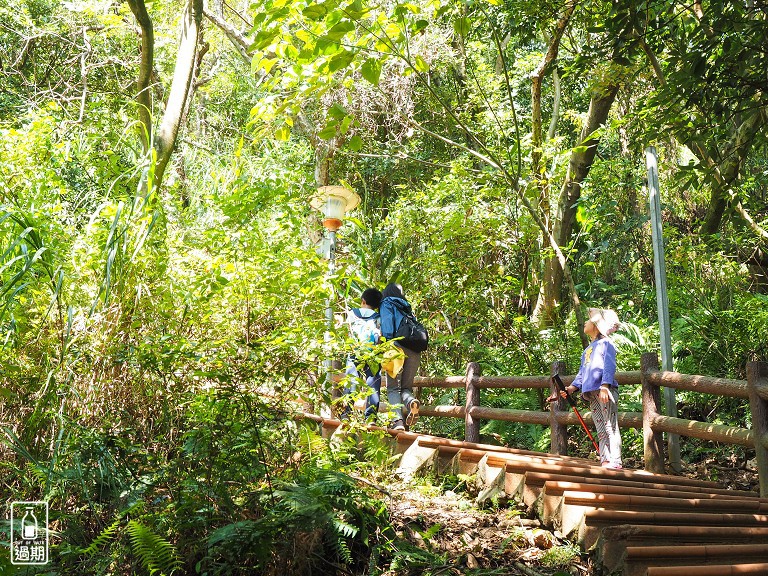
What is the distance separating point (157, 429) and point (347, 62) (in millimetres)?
2530

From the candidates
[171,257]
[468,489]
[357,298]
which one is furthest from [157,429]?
[357,298]

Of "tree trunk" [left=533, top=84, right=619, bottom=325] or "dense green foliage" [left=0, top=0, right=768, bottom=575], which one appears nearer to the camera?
"dense green foliage" [left=0, top=0, right=768, bottom=575]

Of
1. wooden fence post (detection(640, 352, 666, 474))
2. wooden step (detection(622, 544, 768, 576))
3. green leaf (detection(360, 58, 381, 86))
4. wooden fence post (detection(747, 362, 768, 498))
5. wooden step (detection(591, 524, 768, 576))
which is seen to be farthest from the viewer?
wooden fence post (detection(640, 352, 666, 474))

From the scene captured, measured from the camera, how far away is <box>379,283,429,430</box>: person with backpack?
24.0 ft

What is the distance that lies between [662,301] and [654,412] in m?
0.89

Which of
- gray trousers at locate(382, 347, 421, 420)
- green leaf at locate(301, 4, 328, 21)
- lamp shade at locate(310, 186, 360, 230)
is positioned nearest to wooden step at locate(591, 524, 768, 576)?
green leaf at locate(301, 4, 328, 21)

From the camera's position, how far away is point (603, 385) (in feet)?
20.9

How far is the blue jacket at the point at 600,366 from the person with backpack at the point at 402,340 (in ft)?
5.33

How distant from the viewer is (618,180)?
12.5m

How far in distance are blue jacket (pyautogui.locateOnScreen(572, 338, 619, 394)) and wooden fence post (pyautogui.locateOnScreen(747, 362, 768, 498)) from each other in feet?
3.83

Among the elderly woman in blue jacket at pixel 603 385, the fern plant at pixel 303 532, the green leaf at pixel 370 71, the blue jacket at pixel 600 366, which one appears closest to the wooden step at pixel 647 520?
the fern plant at pixel 303 532

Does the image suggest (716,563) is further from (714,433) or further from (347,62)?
(347,62)

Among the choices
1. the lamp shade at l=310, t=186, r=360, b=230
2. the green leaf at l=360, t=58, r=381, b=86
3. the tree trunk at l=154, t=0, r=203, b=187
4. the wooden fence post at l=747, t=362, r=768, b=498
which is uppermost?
the tree trunk at l=154, t=0, r=203, b=187

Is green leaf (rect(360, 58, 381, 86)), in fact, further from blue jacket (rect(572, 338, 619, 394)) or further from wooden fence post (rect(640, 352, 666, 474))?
wooden fence post (rect(640, 352, 666, 474))
